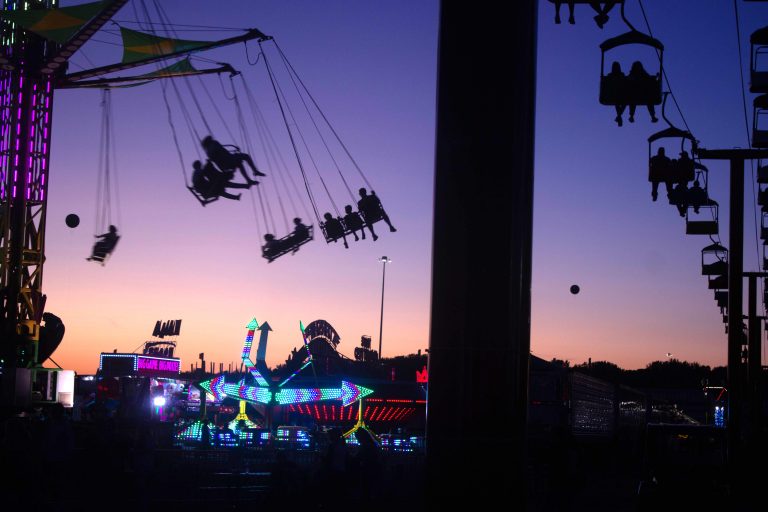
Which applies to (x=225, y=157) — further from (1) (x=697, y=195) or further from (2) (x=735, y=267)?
(2) (x=735, y=267)

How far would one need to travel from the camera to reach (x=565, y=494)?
1361 centimetres

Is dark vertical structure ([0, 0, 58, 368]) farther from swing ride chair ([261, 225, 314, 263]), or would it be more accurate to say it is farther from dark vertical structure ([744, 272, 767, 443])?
dark vertical structure ([744, 272, 767, 443])

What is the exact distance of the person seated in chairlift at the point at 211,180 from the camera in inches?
732

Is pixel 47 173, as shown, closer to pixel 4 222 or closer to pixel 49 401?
pixel 4 222

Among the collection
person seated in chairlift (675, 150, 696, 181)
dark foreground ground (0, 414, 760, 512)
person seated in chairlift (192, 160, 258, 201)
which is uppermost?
person seated in chairlift (675, 150, 696, 181)

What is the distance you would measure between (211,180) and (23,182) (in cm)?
1838

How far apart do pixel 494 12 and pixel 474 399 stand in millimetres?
2331

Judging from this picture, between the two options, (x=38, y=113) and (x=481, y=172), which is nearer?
(x=481, y=172)

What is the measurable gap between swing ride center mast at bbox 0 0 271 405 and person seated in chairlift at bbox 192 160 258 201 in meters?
15.0

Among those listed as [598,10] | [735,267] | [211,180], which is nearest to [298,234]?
[211,180]

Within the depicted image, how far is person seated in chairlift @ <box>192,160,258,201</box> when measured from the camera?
1859 centimetres

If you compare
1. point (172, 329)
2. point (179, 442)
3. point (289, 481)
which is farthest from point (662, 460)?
point (172, 329)

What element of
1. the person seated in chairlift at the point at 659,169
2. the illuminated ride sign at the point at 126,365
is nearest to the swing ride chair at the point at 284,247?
the person seated in chairlift at the point at 659,169

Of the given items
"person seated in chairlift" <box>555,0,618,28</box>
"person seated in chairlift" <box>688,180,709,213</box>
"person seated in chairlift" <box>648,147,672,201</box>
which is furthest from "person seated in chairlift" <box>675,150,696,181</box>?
"person seated in chairlift" <box>555,0,618,28</box>
